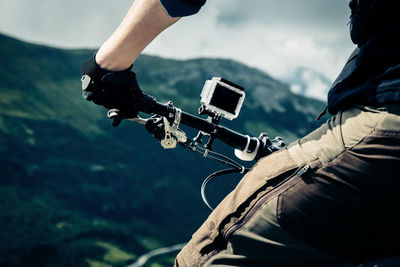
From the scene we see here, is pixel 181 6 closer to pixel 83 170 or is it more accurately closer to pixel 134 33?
pixel 134 33

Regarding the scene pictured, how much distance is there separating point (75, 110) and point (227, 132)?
44.6 meters

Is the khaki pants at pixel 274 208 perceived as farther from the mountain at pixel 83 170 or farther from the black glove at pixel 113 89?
the mountain at pixel 83 170

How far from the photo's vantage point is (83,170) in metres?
31.8

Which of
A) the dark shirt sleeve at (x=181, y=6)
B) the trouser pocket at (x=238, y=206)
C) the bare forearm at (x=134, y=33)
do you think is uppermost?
the dark shirt sleeve at (x=181, y=6)

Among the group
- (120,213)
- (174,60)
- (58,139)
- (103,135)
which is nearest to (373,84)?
(120,213)

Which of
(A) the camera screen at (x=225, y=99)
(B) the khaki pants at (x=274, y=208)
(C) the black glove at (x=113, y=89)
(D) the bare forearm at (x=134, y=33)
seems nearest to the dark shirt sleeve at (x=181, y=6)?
(D) the bare forearm at (x=134, y=33)

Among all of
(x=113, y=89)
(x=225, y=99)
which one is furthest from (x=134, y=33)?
(x=225, y=99)

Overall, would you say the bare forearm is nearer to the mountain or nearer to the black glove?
the black glove

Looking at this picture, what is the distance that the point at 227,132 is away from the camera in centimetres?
237

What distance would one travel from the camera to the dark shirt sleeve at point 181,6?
4.69 feet

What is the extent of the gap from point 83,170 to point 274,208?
3334cm

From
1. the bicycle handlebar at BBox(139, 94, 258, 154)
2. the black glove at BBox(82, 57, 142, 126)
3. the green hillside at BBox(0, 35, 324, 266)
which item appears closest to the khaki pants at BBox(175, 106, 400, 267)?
the bicycle handlebar at BBox(139, 94, 258, 154)

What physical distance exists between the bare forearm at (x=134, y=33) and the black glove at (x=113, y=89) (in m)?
0.07

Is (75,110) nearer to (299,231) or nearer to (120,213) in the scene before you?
(120,213)
